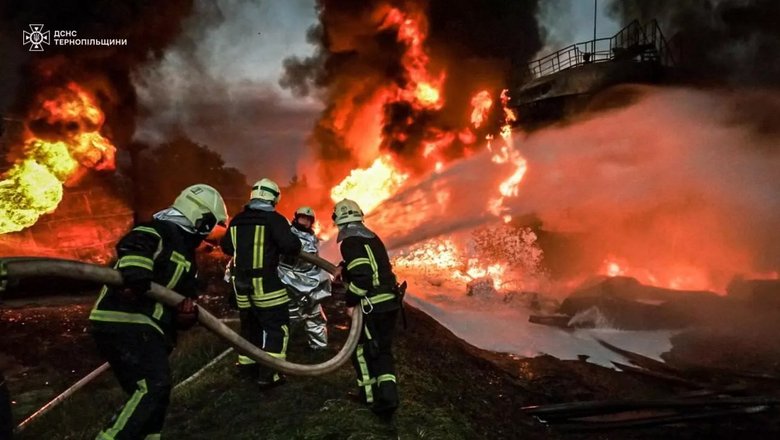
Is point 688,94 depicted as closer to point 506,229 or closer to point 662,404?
point 506,229

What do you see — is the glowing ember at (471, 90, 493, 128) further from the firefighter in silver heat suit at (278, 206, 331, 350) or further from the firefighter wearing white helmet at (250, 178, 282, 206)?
the firefighter wearing white helmet at (250, 178, 282, 206)

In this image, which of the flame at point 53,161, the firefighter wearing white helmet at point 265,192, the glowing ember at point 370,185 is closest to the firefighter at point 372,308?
the firefighter wearing white helmet at point 265,192

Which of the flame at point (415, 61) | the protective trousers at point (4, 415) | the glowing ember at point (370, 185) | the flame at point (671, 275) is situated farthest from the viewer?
the flame at point (415, 61)

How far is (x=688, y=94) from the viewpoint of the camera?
61.8 ft

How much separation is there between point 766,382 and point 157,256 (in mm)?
8910

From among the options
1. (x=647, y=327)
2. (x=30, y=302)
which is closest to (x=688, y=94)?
(x=647, y=327)

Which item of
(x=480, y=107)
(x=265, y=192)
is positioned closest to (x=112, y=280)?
(x=265, y=192)

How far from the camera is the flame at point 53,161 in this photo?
13.0 meters

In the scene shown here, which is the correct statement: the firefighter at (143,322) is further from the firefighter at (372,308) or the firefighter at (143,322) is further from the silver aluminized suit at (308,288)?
the silver aluminized suit at (308,288)

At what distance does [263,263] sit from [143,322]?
1.68m

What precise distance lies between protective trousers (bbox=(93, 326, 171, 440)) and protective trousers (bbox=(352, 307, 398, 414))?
2.01 metres

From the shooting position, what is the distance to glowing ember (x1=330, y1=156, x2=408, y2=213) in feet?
56.8

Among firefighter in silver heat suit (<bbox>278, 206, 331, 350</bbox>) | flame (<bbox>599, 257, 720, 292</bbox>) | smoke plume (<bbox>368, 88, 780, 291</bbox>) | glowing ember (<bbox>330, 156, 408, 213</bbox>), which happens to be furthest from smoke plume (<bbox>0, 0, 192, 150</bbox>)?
flame (<bbox>599, 257, 720, 292</bbox>)

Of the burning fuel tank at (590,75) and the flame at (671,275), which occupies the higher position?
the burning fuel tank at (590,75)
